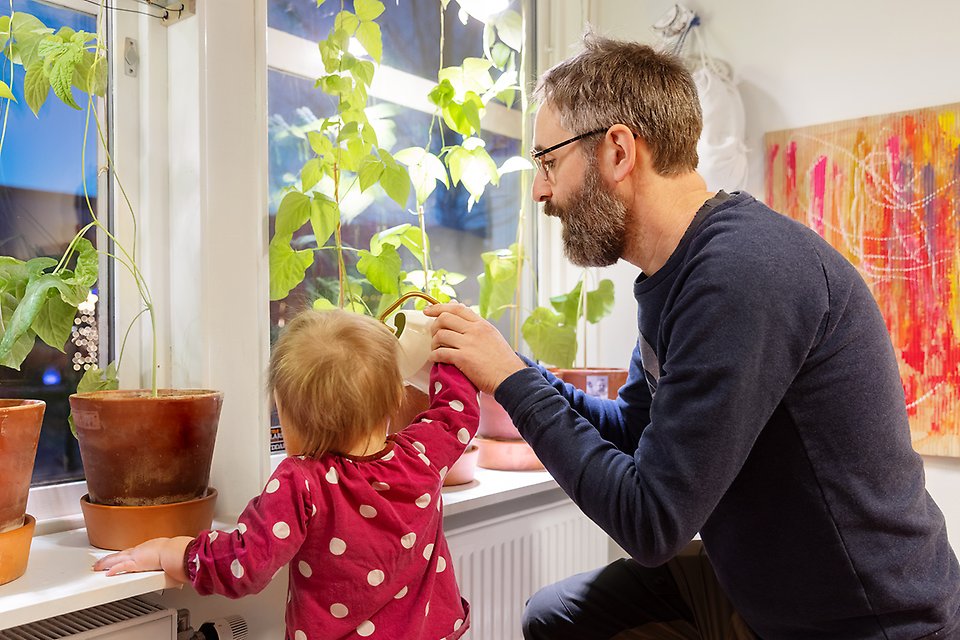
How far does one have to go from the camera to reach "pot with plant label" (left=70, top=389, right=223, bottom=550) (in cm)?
117

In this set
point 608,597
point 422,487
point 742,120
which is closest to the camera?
point 422,487

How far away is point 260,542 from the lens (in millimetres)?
1024

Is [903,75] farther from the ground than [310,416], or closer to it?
farther from the ground

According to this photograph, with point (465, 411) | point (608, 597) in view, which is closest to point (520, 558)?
point (608, 597)

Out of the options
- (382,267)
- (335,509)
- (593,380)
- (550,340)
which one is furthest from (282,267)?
(593,380)

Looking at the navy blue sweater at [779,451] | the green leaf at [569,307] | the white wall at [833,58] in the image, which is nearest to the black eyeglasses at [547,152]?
the navy blue sweater at [779,451]

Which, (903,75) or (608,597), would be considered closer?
(608,597)

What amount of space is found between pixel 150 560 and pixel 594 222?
2.66 ft

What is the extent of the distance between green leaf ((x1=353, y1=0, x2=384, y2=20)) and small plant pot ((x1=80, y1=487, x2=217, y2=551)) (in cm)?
92

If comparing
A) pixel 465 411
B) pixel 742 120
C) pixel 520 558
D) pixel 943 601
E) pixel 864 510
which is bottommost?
pixel 520 558

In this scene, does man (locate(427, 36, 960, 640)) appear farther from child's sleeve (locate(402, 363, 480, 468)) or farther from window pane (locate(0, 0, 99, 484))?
window pane (locate(0, 0, 99, 484))

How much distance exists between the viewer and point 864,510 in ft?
3.43

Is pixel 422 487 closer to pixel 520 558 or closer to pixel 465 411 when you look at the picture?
pixel 465 411

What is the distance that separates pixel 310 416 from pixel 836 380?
692 mm
